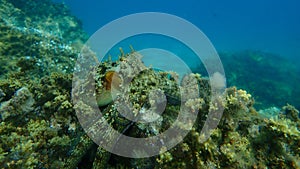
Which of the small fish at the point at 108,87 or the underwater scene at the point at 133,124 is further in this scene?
the small fish at the point at 108,87

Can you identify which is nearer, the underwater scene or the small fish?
the underwater scene

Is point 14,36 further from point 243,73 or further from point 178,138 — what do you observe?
point 243,73

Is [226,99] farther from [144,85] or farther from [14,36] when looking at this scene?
[14,36]

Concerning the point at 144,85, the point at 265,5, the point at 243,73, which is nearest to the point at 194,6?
the point at 265,5

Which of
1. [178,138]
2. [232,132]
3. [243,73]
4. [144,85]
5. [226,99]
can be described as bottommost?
[178,138]

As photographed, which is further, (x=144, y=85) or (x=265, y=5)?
(x=265, y=5)

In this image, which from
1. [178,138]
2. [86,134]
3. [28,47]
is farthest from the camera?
[28,47]

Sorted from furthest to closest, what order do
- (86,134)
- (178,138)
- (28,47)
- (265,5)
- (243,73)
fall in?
(265,5)
(243,73)
(28,47)
(86,134)
(178,138)

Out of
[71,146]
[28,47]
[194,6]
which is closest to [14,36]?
[28,47]

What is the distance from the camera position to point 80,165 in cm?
312

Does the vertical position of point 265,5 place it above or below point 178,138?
above

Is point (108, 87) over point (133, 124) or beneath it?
over

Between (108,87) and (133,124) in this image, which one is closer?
(133,124)

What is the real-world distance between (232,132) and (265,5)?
20605 centimetres
